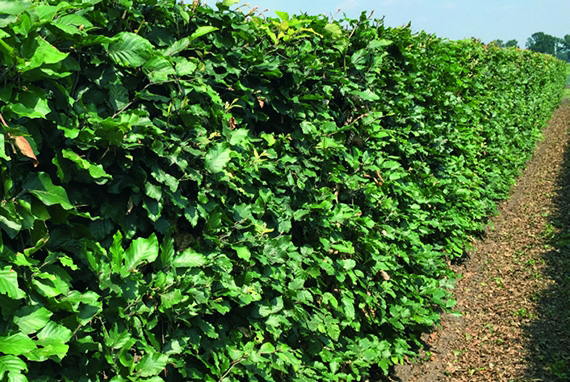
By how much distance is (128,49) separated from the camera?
216 centimetres

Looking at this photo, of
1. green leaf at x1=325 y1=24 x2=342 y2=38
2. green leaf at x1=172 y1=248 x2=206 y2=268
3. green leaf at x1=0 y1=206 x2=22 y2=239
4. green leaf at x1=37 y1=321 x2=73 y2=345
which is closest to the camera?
green leaf at x1=0 y1=206 x2=22 y2=239

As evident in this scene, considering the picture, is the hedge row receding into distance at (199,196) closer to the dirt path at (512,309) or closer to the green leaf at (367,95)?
the green leaf at (367,95)

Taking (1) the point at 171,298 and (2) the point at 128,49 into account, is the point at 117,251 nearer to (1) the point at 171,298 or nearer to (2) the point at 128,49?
(1) the point at 171,298

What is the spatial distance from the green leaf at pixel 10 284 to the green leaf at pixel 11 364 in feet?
0.66

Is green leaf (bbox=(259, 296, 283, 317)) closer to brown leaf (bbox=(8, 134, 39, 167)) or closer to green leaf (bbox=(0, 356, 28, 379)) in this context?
green leaf (bbox=(0, 356, 28, 379))

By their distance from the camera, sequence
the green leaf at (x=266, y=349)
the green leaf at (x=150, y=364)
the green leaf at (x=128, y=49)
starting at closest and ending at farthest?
the green leaf at (x=128, y=49) < the green leaf at (x=150, y=364) < the green leaf at (x=266, y=349)

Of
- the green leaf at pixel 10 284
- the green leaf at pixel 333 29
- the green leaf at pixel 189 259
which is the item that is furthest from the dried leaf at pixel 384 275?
the green leaf at pixel 10 284

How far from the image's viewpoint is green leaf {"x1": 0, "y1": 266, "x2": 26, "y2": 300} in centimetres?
170

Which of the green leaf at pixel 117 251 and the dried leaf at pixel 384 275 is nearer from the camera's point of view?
the green leaf at pixel 117 251

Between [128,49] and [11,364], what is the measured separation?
1.32m

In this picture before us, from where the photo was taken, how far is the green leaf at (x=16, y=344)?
1699mm

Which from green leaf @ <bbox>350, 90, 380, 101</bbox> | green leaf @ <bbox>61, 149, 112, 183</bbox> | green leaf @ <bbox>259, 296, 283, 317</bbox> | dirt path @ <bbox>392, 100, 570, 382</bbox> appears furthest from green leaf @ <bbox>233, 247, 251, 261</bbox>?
dirt path @ <bbox>392, 100, 570, 382</bbox>

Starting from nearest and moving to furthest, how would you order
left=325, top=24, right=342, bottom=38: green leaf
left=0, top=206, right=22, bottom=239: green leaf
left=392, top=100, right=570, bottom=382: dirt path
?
left=0, top=206, right=22, bottom=239: green leaf
left=325, top=24, right=342, bottom=38: green leaf
left=392, top=100, right=570, bottom=382: dirt path

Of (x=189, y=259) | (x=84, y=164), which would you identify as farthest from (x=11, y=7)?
(x=189, y=259)
